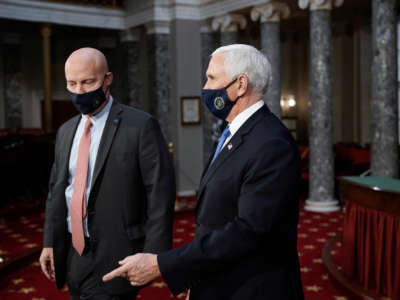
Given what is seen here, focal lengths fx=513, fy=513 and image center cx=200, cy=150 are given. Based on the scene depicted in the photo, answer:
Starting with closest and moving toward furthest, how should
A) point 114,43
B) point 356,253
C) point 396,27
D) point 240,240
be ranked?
1. point 240,240
2. point 356,253
3. point 396,27
4. point 114,43

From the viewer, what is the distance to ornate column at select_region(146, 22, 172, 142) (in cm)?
1065

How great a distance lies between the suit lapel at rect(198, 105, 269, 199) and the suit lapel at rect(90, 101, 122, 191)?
700 mm

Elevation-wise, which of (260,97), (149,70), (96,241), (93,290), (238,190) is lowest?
(93,290)

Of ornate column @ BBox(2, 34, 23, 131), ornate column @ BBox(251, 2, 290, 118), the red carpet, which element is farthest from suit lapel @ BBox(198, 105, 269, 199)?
ornate column @ BBox(2, 34, 23, 131)

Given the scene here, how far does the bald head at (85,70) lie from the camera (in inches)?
92.4

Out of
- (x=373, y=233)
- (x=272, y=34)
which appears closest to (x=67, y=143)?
(x=373, y=233)

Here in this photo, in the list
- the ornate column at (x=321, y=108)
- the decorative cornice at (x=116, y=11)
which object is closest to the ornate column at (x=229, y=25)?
the decorative cornice at (x=116, y=11)

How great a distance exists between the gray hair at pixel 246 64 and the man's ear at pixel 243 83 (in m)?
0.01

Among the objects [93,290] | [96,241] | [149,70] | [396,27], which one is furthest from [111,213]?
[149,70]

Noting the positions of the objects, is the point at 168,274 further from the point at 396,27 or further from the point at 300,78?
the point at 300,78

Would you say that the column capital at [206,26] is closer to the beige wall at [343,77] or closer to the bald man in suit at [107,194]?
the beige wall at [343,77]

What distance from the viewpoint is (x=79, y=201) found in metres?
2.42

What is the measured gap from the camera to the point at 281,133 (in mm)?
1768

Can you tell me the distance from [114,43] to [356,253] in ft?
33.7
